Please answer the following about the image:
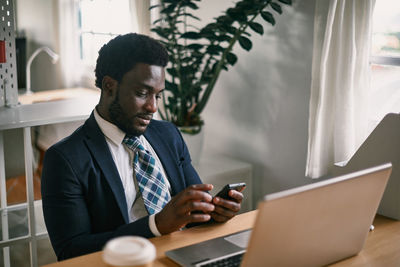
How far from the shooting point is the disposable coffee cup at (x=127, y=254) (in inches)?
30.9

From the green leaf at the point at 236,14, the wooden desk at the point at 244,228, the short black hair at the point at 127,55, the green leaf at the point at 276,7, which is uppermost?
the green leaf at the point at 276,7

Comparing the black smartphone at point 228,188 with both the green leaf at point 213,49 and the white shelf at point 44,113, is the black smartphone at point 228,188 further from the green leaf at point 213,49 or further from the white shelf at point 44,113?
the green leaf at point 213,49

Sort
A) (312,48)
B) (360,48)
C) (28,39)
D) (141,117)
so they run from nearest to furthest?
(141,117), (360,48), (312,48), (28,39)

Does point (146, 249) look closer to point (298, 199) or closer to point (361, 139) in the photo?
point (298, 199)

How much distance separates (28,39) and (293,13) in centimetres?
326

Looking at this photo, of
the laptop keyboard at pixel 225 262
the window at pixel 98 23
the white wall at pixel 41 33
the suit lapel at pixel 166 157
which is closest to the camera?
the laptop keyboard at pixel 225 262

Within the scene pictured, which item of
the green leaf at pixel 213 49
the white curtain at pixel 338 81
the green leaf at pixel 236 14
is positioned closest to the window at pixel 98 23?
the green leaf at pixel 213 49

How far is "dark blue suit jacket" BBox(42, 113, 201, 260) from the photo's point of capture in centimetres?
142

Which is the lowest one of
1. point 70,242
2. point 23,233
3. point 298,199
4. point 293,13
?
point 23,233

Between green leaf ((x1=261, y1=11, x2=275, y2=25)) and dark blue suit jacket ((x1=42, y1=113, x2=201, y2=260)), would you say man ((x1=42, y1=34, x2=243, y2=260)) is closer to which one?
dark blue suit jacket ((x1=42, y1=113, x2=201, y2=260))

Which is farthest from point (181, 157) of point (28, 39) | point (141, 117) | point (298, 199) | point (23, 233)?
point (28, 39)

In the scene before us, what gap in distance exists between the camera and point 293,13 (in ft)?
8.78

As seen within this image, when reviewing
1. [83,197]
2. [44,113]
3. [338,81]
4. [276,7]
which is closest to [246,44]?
[276,7]

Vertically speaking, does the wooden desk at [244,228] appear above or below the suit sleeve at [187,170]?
below
